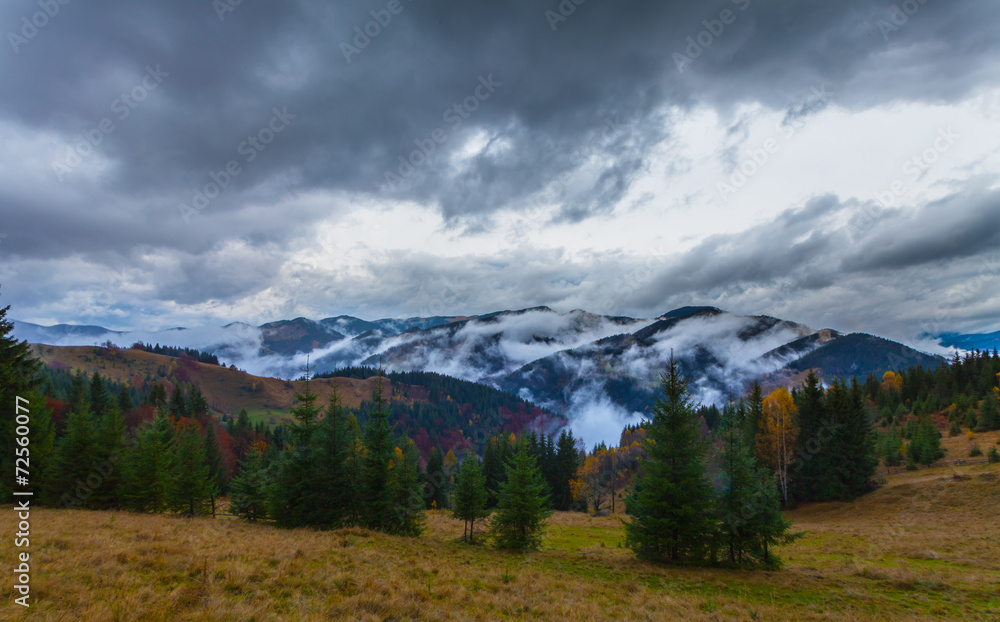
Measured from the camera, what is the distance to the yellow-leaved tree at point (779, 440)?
51688mm

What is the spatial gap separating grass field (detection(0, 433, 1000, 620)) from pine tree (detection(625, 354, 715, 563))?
1459mm

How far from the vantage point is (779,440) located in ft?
176

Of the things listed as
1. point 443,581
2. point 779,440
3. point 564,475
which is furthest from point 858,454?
point 443,581

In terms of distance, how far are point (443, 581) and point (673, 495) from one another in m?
13.8

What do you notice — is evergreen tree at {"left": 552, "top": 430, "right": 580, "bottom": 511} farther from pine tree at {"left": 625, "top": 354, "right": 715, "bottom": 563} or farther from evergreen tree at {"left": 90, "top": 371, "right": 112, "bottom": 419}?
evergreen tree at {"left": 90, "top": 371, "right": 112, "bottom": 419}

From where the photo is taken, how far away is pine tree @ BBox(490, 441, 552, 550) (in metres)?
26.9

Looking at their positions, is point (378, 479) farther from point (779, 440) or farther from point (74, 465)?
point (779, 440)

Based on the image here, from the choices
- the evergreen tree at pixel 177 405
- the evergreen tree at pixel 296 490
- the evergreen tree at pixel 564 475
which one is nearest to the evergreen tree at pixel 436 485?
the evergreen tree at pixel 564 475

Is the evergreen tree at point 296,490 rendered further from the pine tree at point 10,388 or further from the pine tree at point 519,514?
the pine tree at point 10,388

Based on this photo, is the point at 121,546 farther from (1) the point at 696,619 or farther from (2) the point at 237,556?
(1) the point at 696,619

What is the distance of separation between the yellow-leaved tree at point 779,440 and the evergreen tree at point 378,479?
49.6m

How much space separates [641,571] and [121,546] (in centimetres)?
2173

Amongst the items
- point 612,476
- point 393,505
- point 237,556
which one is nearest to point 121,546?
point 237,556

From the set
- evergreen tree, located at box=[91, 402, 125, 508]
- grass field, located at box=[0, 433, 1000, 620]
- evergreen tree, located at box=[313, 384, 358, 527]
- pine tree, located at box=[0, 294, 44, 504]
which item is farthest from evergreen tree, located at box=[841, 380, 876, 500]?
pine tree, located at box=[0, 294, 44, 504]
